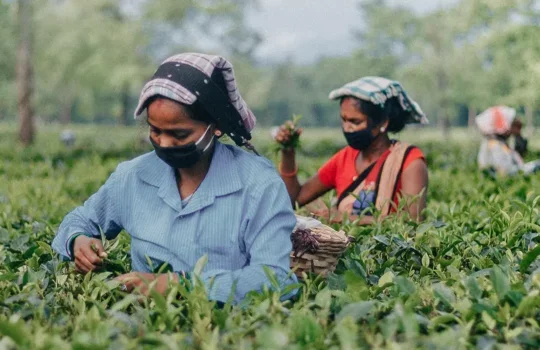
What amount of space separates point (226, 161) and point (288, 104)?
81.7 metres

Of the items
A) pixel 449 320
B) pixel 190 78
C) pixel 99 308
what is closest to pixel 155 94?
pixel 190 78

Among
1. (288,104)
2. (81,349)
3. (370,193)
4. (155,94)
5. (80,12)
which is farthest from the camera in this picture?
(288,104)

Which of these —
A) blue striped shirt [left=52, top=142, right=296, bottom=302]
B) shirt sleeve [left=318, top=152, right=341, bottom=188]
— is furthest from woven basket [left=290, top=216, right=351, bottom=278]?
shirt sleeve [left=318, top=152, right=341, bottom=188]

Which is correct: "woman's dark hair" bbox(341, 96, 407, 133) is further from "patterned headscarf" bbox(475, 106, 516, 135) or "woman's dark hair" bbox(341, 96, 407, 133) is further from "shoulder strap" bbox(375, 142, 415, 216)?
"patterned headscarf" bbox(475, 106, 516, 135)

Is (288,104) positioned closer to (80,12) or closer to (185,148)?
(80,12)

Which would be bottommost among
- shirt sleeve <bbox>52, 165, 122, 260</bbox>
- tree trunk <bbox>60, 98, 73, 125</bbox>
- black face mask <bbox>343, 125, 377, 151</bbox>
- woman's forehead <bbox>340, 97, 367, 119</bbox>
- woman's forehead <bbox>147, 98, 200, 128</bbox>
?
tree trunk <bbox>60, 98, 73, 125</bbox>

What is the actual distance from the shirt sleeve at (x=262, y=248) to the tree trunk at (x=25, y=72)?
1479 cm

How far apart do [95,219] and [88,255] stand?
25cm

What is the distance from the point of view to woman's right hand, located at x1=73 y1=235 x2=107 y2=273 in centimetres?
246

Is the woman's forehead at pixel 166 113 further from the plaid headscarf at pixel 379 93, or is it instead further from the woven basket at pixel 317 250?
the plaid headscarf at pixel 379 93

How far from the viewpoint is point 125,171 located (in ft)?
8.71

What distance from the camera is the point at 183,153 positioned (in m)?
2.48

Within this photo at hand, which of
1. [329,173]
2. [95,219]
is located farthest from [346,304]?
[329,173]

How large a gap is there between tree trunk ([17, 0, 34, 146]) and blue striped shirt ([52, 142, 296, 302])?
566 inches
